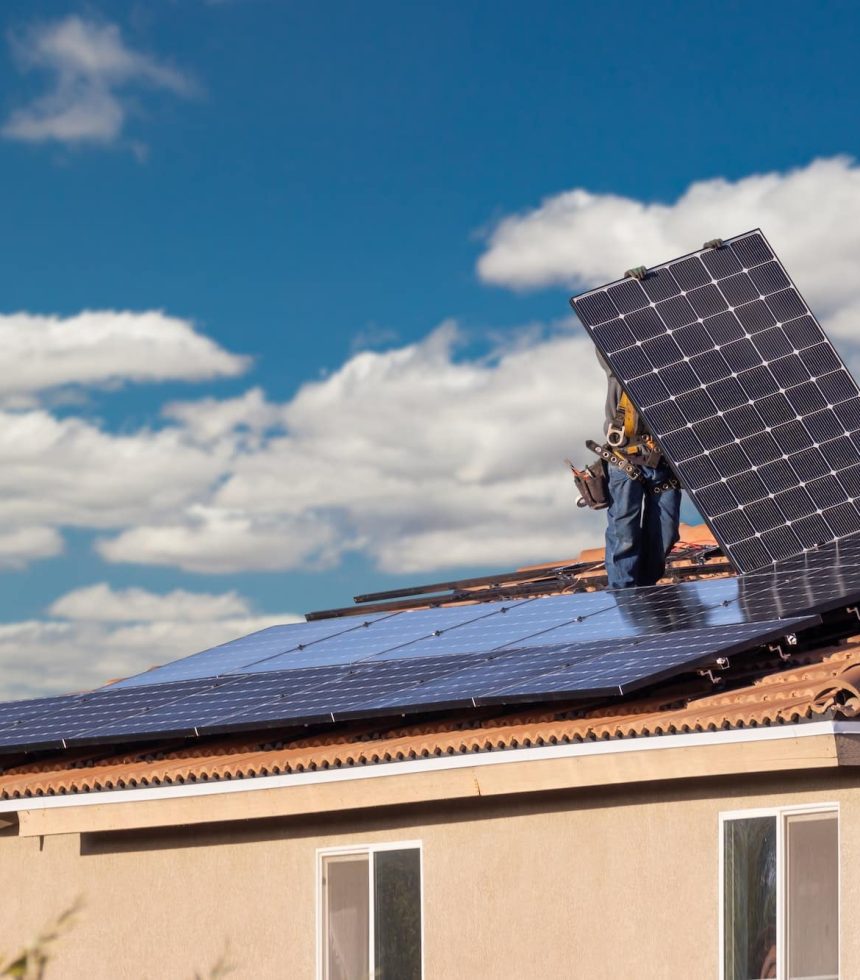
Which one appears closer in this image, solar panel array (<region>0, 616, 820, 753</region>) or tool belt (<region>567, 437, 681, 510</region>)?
solar panel array (<region>0, 616, 820, 753</region>)

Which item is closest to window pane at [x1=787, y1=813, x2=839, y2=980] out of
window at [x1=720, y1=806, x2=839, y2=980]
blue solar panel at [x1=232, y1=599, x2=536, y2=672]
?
window at [x1=720, y1=806, x2=839, y2=980]

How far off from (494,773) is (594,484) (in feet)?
25.7

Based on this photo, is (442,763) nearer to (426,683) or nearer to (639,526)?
(426,683)

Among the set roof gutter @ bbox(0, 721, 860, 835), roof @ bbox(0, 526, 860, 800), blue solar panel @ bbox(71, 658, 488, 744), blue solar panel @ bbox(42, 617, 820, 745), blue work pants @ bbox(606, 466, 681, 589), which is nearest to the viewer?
roof gutter @ bbox(0, 721, 860, 835)

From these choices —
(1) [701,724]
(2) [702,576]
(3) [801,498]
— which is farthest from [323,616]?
(1) [701,724]

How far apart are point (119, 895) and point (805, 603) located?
6.34 meters

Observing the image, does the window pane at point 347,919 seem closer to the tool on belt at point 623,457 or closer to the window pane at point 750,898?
the window pane at point 750,898

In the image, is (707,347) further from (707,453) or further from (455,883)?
(455,883)

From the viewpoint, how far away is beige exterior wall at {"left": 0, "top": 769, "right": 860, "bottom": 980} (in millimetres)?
12117

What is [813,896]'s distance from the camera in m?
11.6

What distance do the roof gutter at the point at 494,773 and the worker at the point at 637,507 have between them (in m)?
7.00

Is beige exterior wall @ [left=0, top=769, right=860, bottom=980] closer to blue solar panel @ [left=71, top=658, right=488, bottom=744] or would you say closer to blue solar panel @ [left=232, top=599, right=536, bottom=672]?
blue solar panel @ [left=71, top=658, right=488, bottom=744]

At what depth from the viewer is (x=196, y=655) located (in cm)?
2019

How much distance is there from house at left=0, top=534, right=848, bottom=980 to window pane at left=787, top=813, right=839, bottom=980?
0.04 feet
